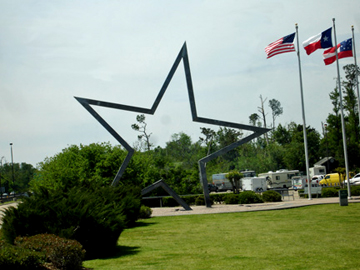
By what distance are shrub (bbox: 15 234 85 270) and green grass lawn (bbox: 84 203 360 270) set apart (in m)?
0.79

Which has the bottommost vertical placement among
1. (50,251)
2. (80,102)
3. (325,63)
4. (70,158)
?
(50,251)

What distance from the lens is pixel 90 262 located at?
10.4m

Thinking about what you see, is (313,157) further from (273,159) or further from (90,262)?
(90,262)

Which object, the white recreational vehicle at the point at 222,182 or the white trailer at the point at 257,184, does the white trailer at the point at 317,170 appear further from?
the white trailer at the point at 257,184

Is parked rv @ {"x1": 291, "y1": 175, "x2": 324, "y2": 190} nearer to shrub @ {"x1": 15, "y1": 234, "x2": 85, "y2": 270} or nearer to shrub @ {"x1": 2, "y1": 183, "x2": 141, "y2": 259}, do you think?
shrub @ {"x1": 2, "y1": 183, "x2": 141, "y2": 259}

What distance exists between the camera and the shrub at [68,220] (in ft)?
34.3

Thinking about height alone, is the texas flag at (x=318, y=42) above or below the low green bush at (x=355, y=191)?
above

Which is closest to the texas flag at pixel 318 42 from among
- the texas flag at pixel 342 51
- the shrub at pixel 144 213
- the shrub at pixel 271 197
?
the texas flag at pixel 342 51

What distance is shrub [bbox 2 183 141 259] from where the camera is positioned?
10.4 metres

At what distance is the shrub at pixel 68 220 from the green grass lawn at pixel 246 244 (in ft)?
2.03

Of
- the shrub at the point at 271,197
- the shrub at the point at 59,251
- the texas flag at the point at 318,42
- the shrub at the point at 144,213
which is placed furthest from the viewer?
the shrub at the point at 271,197

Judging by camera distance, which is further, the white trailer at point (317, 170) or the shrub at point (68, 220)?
the white trailer at point (317, 170)

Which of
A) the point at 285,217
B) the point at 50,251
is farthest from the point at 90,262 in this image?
the point at 285,217

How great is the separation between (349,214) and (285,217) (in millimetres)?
2698
